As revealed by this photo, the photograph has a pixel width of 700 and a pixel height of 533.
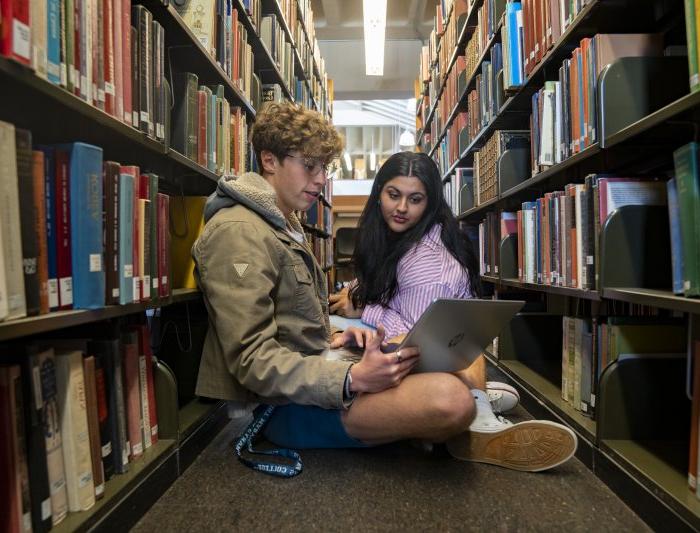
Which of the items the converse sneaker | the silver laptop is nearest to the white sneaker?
the converse sneaker

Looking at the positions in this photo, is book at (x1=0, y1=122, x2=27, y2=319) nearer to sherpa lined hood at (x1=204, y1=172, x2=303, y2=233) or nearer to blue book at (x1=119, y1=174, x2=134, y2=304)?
→ blue book at (x1=119, y1=174, x2=134, y2=304)

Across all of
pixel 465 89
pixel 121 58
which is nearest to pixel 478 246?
pixel 465 89

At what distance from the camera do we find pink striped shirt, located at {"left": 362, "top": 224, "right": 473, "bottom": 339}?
161cm

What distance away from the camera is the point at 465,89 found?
3.16 meters

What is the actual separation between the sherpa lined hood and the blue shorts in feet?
1.63

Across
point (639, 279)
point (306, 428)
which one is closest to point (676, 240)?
point (639, 279)

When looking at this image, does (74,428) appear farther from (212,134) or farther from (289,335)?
(212,134)

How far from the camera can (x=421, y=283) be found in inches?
64.1

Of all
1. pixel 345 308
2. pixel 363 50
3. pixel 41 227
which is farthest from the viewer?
pixel 363 50

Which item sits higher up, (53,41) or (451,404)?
(53,41)

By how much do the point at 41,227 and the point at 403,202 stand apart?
120cm

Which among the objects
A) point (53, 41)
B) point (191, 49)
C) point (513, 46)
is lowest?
point (53, 41)

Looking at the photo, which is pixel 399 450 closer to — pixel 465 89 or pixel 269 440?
pixel 269 440

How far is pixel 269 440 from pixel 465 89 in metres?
2.60
